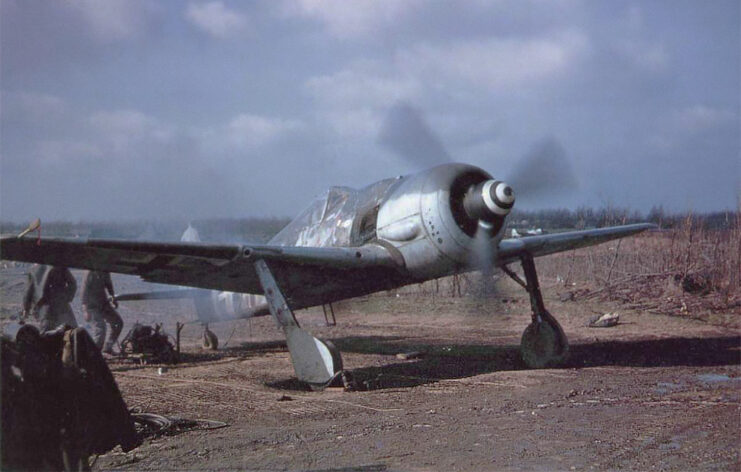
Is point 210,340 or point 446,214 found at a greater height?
point 446,214

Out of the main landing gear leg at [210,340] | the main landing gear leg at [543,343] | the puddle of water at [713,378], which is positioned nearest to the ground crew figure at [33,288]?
the main landing gear leg at [210,340]

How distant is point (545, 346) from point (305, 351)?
405cm

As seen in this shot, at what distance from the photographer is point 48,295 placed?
1221 cm

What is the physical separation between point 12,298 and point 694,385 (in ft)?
75.6

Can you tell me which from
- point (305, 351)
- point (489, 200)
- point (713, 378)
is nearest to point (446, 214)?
point (489, 200)

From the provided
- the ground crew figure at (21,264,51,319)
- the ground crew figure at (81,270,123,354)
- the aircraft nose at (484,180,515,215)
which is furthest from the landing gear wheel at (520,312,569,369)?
the ground crew figure at (21,264,51,319)

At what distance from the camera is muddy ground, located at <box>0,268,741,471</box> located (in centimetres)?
480

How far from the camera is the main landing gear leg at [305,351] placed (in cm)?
847

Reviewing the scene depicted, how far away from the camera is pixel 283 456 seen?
194 inches

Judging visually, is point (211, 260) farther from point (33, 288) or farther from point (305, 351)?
point (33, 288)

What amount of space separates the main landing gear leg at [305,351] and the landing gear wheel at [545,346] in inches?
138

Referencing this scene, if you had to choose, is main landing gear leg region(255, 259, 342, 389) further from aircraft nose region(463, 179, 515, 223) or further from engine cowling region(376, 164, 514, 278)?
aircraft nose region(463, 179, 515, 223)

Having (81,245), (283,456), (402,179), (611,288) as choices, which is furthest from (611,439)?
(611,288)

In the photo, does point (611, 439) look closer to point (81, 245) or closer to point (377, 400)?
point (377, 400)
